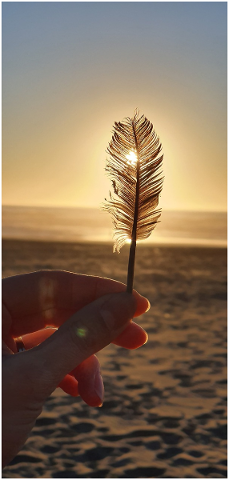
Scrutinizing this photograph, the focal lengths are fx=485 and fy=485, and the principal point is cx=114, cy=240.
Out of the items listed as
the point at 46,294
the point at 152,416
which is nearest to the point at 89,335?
the point at 46,294

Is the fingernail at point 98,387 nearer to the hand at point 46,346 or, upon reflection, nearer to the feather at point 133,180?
the hand at point 46,346

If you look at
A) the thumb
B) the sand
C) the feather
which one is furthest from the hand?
the sand

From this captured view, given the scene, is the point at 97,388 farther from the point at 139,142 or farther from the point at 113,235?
the point at 139,142

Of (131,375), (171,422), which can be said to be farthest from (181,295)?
(171,422)

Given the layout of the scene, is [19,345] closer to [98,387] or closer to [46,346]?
[98,387]

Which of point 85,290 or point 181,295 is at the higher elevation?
point 85,290

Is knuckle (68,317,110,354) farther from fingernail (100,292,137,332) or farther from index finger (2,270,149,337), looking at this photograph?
index finger (2,270,149,337)

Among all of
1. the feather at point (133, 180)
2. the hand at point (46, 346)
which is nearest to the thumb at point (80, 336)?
the hand at point (46, 346)
